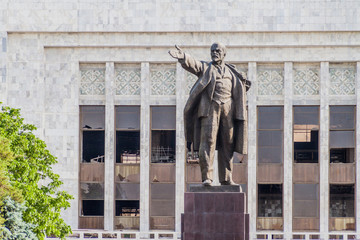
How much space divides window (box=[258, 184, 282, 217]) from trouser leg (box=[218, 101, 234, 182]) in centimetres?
2291

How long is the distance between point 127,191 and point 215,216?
2440cm

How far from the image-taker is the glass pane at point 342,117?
1767 inches

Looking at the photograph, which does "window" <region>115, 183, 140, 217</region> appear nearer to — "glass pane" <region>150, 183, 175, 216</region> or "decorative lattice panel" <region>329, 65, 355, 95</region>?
"glass pane" <region>150, 183, 175, 216</region>

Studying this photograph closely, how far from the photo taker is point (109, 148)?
4491 cm

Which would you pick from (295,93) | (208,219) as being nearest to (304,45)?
(295,93)

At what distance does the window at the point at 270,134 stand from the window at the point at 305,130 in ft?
2.43

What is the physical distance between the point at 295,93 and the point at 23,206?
18824 mm

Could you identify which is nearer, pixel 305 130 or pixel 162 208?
pixel 162 208

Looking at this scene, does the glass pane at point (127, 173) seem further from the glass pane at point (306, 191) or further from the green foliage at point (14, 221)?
the green foliage at point (14, 221)

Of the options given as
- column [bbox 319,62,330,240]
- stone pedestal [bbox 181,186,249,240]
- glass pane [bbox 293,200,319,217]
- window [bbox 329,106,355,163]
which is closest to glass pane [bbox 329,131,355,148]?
window [bbox 329,106,355,163]

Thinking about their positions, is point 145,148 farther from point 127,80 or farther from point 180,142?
point 127,80

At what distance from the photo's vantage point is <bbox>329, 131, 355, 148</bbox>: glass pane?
4475 centimetres

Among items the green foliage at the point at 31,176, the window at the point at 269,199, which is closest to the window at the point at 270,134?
the window at the point at 269,199

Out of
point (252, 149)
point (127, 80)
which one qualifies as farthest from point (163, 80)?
point (252, 149)
